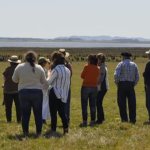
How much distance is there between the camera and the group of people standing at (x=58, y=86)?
12.3 m

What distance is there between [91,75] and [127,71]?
3.43ft

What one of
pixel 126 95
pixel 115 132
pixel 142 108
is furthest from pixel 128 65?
pixel 142 108

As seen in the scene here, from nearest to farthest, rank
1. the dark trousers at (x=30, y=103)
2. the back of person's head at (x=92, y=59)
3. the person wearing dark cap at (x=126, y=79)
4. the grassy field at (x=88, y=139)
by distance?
the grassy field at (x=88, y=139), the dark trousers at (x=30, y=103), the back of person's head at (x=92, y=59), the person wearing dark cap at (x=126, y=79)

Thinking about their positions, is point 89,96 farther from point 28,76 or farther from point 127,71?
point 28,76

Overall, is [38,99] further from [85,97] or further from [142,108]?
[142,108]

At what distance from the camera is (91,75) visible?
1491 cm

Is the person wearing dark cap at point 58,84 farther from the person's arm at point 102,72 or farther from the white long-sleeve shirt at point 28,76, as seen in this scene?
the person's arm at point 102,72

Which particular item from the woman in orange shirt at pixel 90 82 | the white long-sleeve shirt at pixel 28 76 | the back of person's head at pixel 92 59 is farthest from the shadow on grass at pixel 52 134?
the back of person's head at pixel 92 59

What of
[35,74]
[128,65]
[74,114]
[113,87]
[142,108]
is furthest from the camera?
[113,87]

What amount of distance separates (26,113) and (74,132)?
1.27 meters

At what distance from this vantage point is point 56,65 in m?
12.6

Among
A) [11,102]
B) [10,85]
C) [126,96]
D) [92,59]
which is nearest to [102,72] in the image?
[92,59]

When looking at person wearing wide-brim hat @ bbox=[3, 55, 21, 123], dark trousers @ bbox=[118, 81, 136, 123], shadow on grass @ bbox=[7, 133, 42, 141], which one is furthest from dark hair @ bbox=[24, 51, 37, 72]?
dark trousers @ bbox=[118, 81, 136, 123]

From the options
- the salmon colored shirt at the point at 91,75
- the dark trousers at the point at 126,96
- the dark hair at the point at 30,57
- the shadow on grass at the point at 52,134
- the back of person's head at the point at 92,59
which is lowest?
the shadow on grass at the point at 52,134
